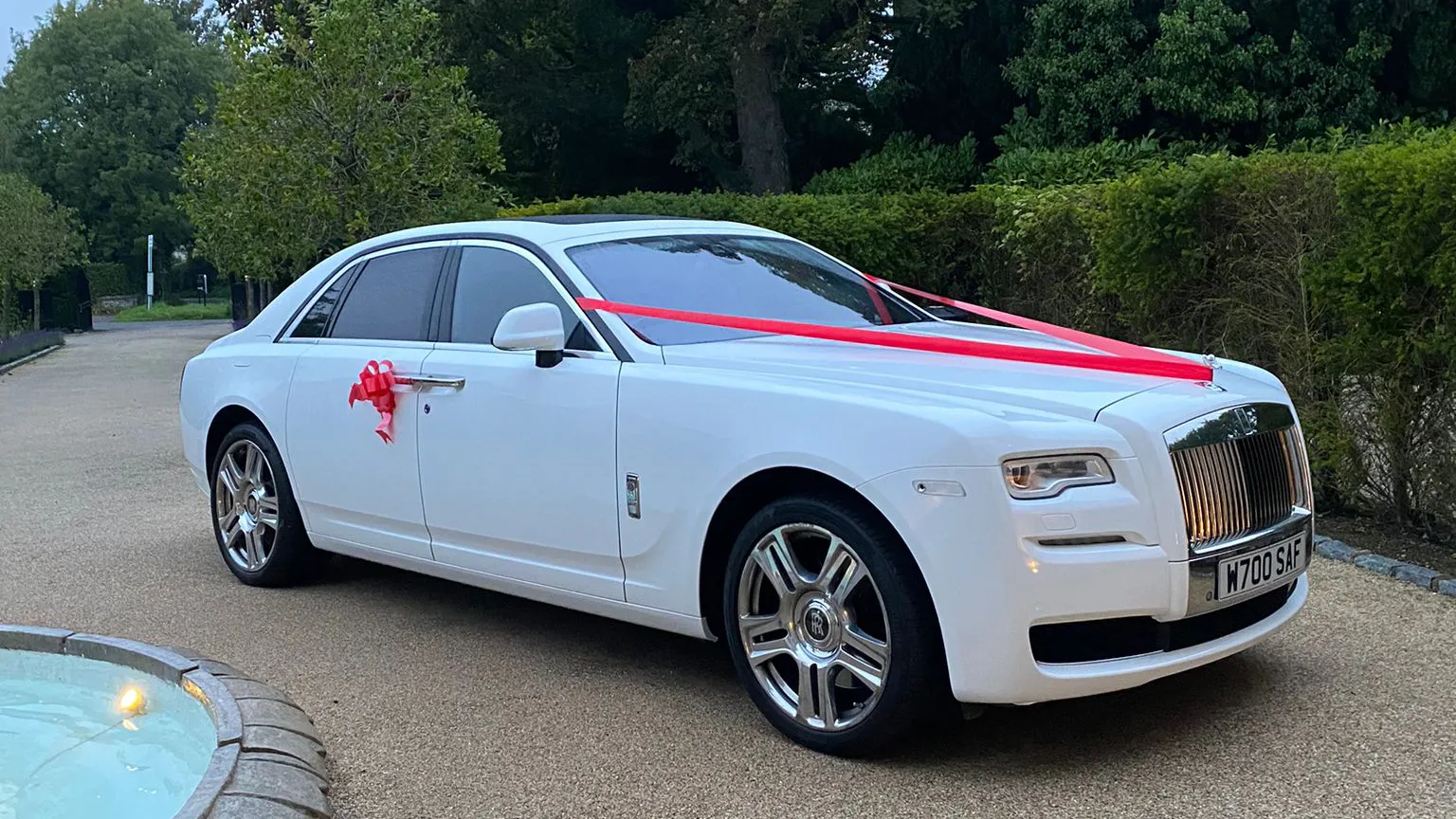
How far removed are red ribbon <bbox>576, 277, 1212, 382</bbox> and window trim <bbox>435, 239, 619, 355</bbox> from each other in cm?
8

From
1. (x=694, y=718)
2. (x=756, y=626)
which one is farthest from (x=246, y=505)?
(x=756, y=626)

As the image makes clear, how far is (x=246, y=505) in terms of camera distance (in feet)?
21.6

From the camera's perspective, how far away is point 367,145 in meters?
17.0

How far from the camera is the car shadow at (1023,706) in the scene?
160 inches

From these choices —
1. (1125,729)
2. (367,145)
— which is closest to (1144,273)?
(1125,729)

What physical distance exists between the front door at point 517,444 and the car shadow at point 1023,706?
Result: 0.51 m

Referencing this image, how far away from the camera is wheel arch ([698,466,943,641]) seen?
4.04 m

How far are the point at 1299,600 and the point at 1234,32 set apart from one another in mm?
19014

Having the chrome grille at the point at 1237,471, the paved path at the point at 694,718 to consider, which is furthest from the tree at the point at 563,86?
the chrome grille at the point at 1237,471

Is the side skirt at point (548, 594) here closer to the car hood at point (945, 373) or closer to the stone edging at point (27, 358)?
the car hood at point (945, 373)

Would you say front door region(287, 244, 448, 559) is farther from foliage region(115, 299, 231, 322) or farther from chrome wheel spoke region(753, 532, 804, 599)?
foliage region(115, 299, 231, 322)

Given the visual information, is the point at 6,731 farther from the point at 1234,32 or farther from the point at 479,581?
the point at 1234,32

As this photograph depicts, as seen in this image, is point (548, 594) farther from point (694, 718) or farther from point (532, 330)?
point (532, 330)

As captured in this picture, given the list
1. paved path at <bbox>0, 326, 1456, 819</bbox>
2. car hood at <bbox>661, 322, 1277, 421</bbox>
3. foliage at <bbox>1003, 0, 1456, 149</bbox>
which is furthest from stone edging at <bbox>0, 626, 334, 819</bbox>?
foliage at <bbox>1003, 0, 1456, 149</bbox>
